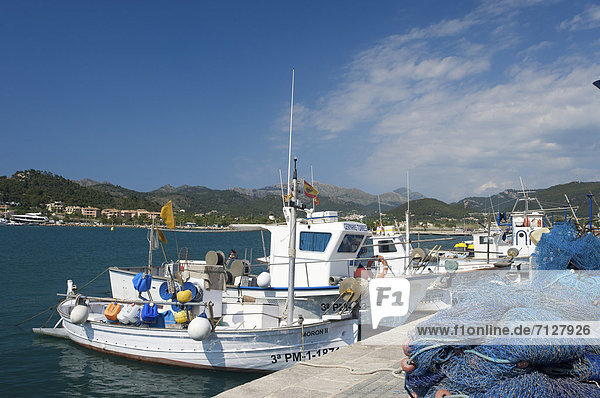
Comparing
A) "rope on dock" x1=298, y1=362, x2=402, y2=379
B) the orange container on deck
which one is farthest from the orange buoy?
the orange container on deck

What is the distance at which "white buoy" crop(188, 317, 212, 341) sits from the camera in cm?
927

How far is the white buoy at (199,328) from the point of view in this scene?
30.4 feet

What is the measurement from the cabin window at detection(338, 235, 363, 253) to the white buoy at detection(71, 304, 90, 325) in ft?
22.7

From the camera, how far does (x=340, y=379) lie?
595 centimetres

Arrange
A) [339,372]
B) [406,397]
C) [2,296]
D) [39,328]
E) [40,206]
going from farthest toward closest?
1. [40,206]
2. [2,296]
3. [39,328]
4. [339,372]
5. [406,397]

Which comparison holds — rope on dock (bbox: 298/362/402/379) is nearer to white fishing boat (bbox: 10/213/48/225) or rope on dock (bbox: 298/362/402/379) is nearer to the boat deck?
the boat deck

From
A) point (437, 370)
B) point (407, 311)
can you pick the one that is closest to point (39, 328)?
point (407, 311)

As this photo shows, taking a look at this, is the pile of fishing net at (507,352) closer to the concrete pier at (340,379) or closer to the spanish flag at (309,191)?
the concrete pier at (340,379)

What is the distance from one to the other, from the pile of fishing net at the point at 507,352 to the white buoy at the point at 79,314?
9456 millimetres

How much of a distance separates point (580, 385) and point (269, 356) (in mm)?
7267

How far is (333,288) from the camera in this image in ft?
37.5

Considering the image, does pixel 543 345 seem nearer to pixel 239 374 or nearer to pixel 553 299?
pixel 553 299

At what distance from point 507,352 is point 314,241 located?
9758 millimetres

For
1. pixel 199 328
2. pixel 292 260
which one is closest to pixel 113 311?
pixel 199 328
